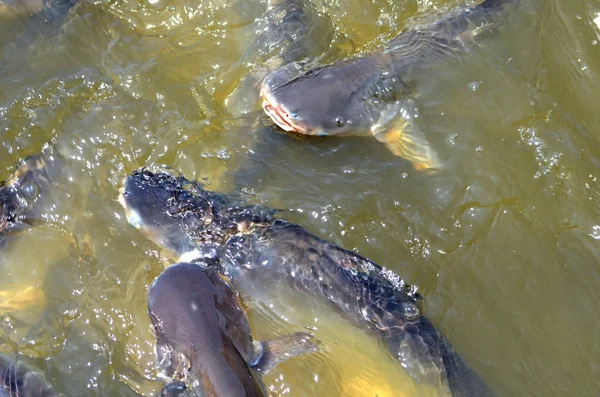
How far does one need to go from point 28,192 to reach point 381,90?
2.41 meters

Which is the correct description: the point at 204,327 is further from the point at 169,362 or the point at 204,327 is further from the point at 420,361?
the point at 420,361

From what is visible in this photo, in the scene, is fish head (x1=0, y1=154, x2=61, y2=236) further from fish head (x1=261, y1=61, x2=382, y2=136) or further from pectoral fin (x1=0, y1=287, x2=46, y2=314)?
fish head (x1=261, y1=61, x2=382, y2=136)

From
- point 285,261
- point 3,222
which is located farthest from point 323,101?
point 3,222

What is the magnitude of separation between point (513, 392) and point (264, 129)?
A: 7.32 feet

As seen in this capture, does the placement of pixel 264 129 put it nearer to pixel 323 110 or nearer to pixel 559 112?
pixel 323 110

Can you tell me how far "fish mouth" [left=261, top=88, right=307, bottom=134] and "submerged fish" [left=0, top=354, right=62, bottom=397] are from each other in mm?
2066

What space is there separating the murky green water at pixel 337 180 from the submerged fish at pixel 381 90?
0.36ft

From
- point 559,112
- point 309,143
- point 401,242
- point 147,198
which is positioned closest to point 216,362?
point 147,198

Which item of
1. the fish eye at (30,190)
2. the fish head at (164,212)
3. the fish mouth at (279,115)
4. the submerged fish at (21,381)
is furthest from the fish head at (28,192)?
the fish mouth at (279,115)

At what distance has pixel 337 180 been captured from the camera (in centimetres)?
389

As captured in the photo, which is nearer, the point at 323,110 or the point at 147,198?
the point at 147,198

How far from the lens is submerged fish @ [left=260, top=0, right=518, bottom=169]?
402 cm

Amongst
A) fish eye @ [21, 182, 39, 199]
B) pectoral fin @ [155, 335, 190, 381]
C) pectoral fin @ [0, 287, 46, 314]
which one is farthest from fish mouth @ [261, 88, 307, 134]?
pectoral fin @ [0, 287, 46, 314]

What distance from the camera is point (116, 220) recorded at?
361 centimetres
